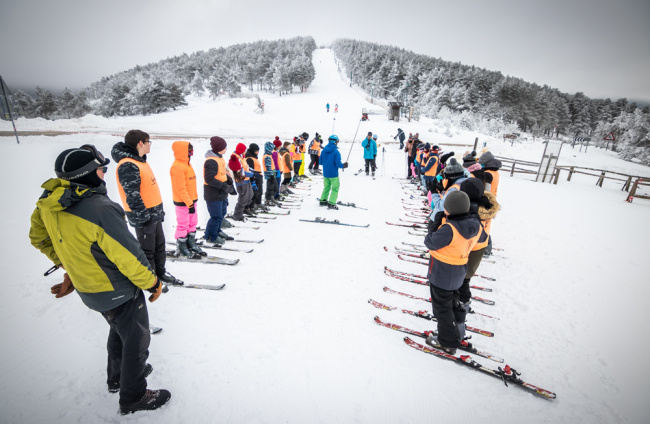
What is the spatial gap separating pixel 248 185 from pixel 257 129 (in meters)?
21.2

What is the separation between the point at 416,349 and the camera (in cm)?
325

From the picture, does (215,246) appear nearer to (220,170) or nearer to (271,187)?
(220,170)

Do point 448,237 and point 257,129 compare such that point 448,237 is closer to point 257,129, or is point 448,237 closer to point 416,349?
point 416,349

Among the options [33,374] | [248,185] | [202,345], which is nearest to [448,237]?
[202,345]

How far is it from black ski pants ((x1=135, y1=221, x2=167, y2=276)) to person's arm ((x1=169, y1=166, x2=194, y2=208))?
2.27 ft

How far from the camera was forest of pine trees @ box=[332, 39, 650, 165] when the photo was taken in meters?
43.9

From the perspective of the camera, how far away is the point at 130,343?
7.14 feet

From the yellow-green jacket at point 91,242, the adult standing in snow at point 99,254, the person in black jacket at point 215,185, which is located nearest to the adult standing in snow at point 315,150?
the person in black jacket at point 215,185

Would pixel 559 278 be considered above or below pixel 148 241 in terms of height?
below

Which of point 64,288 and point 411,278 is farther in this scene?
point 411,278

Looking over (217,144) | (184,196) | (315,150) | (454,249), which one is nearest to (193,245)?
(184,196)

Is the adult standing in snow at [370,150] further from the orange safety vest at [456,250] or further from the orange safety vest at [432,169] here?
the orange safety vest at [456,250]

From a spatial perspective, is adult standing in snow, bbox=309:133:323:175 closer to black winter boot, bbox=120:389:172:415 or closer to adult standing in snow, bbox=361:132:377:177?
adult standing in snow, bbox=361:132:377:177

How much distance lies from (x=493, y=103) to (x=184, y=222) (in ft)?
201
